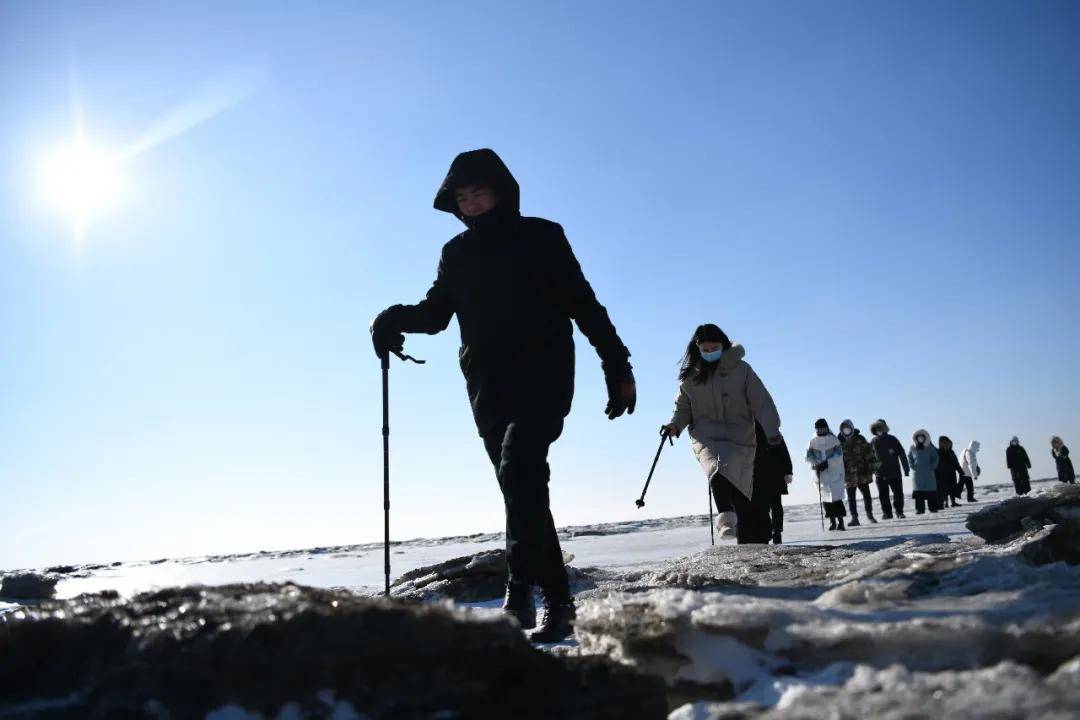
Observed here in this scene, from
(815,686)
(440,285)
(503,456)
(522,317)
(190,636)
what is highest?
(440,285)

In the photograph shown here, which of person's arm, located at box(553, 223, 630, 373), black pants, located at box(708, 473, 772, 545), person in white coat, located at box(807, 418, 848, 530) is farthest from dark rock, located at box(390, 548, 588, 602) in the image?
person in white coat, located at box(807, 418, 848, 530)

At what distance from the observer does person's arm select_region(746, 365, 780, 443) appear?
704 cm

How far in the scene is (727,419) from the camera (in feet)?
23.2

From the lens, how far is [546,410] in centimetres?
331

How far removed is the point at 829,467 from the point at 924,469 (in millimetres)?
4760

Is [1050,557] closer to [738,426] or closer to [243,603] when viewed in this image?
[243,603]

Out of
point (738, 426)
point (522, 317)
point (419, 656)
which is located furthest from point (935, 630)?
point (738, 426)

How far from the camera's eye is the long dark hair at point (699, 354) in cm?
711

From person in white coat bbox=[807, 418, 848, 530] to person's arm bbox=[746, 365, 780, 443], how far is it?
25.2 ft

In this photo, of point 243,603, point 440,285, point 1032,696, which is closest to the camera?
point 1032,696

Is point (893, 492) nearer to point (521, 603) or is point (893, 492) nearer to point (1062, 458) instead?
point (1062, 458)

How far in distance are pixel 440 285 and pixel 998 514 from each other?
4401 mm

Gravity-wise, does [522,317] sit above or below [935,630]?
above

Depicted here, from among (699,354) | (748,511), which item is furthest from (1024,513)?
(699,354)
